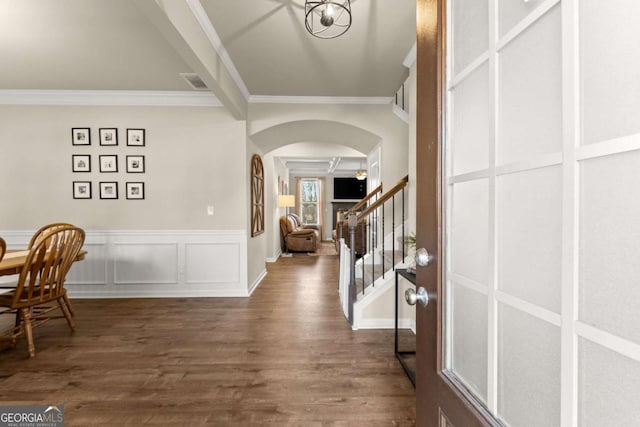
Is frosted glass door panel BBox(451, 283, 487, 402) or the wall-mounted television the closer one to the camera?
frosted glass door panel BBox(451, 283, 487, 402)

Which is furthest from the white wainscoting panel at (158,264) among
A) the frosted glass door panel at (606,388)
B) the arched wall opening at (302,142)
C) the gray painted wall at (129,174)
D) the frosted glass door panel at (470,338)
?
the frosted glass door panel at (606,388)

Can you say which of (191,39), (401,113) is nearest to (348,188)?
(401,113)

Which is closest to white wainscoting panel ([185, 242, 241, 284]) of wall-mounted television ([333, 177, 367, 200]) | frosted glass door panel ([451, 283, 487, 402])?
frosted glass door panel ([451, 283, 487, 402])

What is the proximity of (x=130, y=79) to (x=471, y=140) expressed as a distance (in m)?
4.02

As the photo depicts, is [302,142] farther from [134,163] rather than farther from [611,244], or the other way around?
[611,244]

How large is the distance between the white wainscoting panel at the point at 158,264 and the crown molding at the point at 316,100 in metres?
1.77

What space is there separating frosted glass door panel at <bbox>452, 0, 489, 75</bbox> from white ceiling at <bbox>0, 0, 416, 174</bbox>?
6.02ft

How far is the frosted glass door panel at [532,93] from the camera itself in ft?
1.72

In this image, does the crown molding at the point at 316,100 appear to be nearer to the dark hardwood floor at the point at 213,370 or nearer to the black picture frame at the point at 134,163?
the black picture frame at the point at 134,163

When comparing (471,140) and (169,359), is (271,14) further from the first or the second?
(169,359)

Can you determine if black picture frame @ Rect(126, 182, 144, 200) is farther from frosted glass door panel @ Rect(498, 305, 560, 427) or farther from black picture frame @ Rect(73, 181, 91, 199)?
frosted glass door panel @ Rect(498, 305, 560, 427)

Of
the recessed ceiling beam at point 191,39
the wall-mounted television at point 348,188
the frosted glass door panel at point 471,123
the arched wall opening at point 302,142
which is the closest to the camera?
the frosted glass door panel at point 471,123

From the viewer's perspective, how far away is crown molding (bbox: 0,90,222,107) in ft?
12.7

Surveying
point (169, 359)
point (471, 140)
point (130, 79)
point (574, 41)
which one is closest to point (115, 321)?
point (169, 359)
